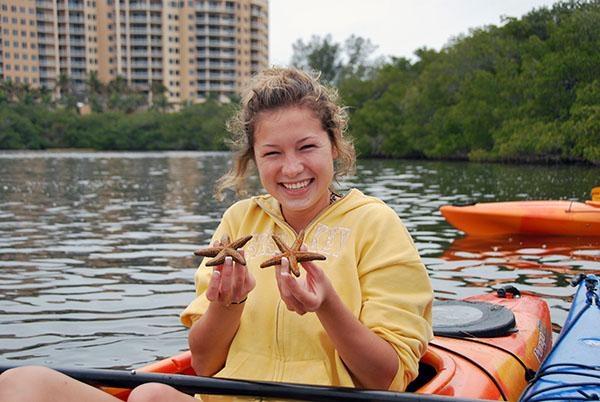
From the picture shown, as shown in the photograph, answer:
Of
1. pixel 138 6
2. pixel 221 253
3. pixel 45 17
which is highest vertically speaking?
pixel 138 6

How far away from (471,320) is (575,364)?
2.69 feet

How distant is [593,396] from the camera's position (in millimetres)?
2895

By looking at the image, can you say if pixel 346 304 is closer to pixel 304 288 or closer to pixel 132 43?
pixel 304 288

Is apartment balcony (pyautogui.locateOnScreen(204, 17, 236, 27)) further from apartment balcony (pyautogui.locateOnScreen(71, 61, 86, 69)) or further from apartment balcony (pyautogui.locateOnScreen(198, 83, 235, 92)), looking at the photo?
apartment balcony (pyautogui.locateOnScreen(71, 61, 86, 69))

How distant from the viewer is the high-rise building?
350ft

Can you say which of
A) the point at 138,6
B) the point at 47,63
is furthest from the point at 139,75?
the point at 47,63

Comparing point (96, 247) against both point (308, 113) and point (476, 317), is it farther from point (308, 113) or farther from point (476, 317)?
point (308, 113)

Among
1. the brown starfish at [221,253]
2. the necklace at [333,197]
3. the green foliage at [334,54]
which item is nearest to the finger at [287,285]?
the brown starfish at [221,253]

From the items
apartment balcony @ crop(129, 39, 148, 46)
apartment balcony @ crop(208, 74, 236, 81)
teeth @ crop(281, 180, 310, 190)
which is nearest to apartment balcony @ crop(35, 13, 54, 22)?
apartment balcony @ crop(129, 39, 148, 46)

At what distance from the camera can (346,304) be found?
104 inches

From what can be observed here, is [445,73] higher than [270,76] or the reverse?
higher

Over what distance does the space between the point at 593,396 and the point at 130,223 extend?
39.1 feet

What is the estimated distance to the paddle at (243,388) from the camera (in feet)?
8.09

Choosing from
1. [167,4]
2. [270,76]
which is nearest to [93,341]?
[270,76]
